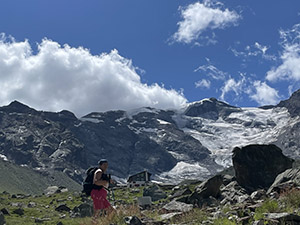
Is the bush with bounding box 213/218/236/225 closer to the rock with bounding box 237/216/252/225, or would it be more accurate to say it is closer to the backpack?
the rock with bounding box 237/216/252/225

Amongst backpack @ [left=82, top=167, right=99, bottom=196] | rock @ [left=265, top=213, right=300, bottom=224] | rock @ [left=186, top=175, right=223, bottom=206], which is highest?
rock @ [left=186, top=175, right=223, bottom=206]

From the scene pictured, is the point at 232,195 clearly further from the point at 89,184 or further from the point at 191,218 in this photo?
the point at 89,184

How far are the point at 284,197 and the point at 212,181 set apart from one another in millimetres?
15932

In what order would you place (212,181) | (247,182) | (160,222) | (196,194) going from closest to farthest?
(160,222) < (196,194) < (212,181) < (247,182)

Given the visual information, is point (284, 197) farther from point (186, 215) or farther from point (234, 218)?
point (186, 215)

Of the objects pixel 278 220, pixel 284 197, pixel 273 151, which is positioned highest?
pixel 273 151

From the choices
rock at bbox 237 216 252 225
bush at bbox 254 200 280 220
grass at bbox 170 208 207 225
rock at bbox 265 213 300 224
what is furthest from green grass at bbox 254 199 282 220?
grass at bbox 170 208 207 225

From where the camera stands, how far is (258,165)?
39531 millimetres

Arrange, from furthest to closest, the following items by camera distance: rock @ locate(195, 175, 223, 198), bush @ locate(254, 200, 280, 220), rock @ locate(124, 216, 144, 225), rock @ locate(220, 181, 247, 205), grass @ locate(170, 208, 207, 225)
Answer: rock @ locate(195, 175, 223, 198)
rock @ locate(220, 181, 247, 205)
grass @ locate(170, 208, 207, 225)
bush @ locate(254, 200, 280, 220)
rock @ locate(124, 216, 144, 225)

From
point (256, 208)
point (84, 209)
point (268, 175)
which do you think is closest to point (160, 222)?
point (256, 208)

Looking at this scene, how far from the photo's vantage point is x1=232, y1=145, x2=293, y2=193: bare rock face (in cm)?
3725

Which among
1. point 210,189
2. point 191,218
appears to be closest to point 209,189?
point 210,189

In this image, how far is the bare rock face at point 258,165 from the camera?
1467 inches

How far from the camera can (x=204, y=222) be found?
10852 mm
